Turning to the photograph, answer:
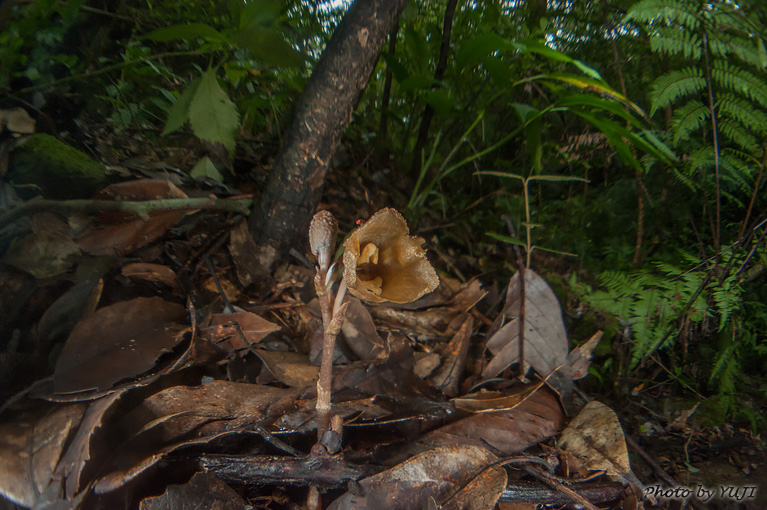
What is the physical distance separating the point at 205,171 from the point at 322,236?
964 millimetres

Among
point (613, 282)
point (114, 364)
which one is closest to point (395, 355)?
point (114, 364)

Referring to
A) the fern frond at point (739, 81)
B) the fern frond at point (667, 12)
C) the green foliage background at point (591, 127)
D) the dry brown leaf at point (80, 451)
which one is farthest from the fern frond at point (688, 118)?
the dry brown leaf at point (80, 451)

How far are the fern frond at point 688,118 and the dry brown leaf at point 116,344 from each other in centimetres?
203

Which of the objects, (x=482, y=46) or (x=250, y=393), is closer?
(x=250, y=393)

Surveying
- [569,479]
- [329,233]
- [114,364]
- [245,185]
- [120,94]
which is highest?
[120,94]

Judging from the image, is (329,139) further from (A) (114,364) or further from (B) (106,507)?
(B) (106,507)

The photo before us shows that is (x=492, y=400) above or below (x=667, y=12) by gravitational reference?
below

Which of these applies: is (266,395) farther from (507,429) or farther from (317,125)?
(317,125)

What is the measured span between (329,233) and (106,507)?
0.67 metres

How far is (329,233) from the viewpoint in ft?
2.92

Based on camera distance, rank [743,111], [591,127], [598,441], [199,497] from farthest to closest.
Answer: [591,127], [743,111], [598,441], [199,497]

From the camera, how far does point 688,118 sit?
181cm

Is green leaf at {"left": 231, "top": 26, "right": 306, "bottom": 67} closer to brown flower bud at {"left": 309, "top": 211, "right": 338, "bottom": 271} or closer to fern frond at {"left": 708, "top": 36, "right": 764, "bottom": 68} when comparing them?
brown flower bud at {"left": 309, "top": 211, "right": 338, "bottom": 271}

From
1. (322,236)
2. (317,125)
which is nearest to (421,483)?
(322,236)
